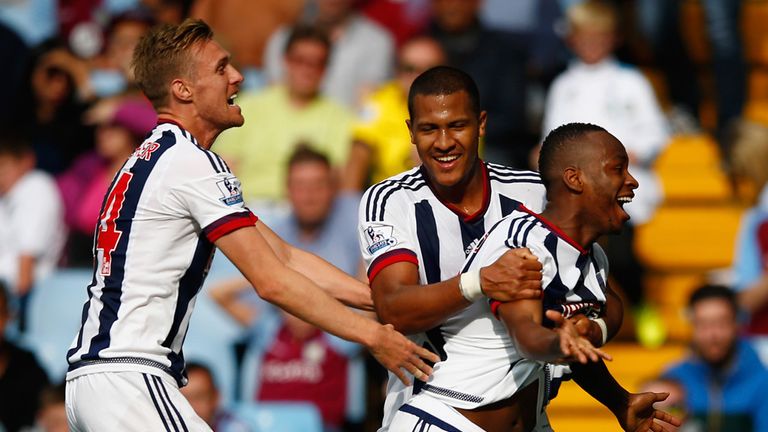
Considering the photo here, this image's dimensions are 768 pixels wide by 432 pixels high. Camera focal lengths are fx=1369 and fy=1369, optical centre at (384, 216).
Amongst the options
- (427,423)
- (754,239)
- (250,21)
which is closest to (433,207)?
(427,423)

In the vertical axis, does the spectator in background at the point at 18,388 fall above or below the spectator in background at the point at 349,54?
below

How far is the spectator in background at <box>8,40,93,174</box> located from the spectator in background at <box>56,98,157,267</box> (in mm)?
557

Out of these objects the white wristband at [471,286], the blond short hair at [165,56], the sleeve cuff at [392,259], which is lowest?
the white wristband at [471,286]

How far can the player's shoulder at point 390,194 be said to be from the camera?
498 centimetres

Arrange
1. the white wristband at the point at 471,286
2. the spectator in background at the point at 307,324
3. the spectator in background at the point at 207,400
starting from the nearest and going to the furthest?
1. the white wristband at the point at 471,286
2. the spectator in background at the point at 207,400
3. the spectator in background at the point at 307,324

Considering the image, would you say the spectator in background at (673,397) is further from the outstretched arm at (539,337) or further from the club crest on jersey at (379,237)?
the outstretched arm at (539,337)

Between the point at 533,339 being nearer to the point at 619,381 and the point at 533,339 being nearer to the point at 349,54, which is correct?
the point at 619,381

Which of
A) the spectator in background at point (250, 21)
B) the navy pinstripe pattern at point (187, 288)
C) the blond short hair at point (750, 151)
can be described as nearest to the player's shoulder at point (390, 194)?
the navy pinstripe pattern at point (187, 288)

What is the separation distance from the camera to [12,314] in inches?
368

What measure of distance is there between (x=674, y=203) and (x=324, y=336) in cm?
333

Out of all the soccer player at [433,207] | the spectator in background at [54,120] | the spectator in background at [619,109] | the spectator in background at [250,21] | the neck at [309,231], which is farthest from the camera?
the spectator in background at [250,21]

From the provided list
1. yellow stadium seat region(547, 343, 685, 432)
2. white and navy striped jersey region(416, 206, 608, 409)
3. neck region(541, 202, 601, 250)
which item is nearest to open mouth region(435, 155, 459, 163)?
white and navy striped jersey region(416, 206, 608, 409)

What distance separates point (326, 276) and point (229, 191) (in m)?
0.80

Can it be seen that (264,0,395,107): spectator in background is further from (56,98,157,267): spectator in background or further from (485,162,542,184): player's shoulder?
(485,162,542,184): player's shoulder
